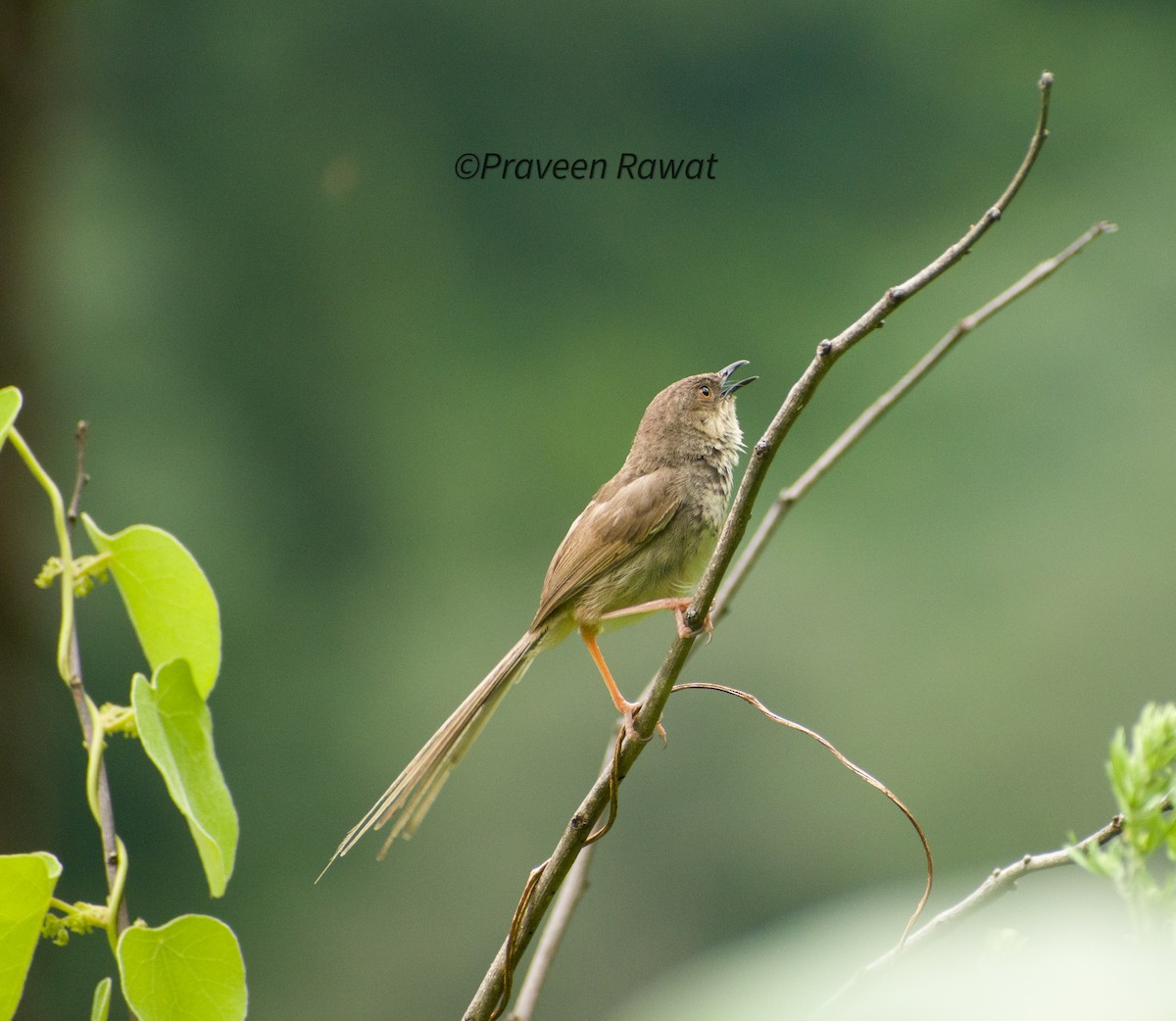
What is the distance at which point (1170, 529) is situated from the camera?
443 cm

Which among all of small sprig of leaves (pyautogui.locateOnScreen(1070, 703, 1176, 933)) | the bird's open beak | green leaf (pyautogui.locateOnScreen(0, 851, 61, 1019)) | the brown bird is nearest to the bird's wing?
the brown bird

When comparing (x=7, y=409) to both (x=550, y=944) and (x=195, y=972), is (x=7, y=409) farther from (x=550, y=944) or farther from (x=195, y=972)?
(x=550, y=944)

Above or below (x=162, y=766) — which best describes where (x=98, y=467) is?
above

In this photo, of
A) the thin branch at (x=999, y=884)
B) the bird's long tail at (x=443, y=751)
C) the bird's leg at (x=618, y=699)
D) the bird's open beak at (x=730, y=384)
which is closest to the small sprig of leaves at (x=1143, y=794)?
the thin branch at (x=999, y=884)

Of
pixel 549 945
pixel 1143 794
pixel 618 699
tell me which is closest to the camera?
pixel 1143 794

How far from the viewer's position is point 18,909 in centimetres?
99

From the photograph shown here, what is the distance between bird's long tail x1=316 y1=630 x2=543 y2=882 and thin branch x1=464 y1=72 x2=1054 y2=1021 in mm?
402

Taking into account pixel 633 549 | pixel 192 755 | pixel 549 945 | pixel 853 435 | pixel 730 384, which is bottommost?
pixel 549 945

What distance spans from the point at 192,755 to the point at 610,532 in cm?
111

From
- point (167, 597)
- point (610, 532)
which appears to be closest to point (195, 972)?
point (167, 597)

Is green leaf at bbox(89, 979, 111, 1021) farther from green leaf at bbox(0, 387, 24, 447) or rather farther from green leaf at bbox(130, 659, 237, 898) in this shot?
green leaf at bbox(0, 387, 24, 447)

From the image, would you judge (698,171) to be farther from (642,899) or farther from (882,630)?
(642,899)

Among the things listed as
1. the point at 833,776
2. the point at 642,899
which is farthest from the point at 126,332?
the point at 833,776

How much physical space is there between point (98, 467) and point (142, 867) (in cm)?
152
